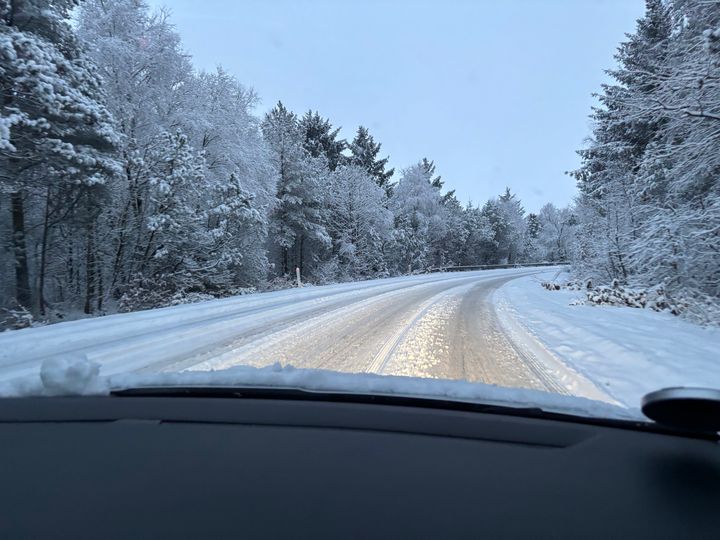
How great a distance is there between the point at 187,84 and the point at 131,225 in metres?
7.39

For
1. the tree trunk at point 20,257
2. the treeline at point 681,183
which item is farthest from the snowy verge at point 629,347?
the tree trunk at point 20,257

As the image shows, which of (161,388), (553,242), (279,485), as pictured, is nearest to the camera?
(279,485)

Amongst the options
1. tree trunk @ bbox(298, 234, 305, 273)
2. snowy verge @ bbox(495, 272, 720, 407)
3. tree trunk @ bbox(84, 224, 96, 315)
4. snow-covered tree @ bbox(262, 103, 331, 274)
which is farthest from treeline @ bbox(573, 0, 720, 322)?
tree trunk @ bbox(298, 234, 305, 273)

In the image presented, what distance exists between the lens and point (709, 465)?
139cm

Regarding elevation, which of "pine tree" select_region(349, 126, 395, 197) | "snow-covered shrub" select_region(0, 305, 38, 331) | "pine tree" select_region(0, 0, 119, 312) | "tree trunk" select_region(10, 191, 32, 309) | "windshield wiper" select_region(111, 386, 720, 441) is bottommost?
"snow-covered shrub" select_region(0, 305, 38, 331)

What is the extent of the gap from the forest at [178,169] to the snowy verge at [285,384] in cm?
723

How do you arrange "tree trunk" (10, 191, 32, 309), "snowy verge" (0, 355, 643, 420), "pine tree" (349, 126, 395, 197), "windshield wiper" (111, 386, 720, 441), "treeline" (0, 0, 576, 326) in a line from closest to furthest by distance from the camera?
"windshield wiper" (111, 386, 720, 441) < "snowy verge" (0, 355, 643, 420) < "treeline" (0, 0, 576, 326) < "tree trunk" (10, 191, 32, 309) < "pine tree" (349, 126, 395, 197)

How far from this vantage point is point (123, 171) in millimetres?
11688

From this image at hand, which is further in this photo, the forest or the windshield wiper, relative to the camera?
the forest

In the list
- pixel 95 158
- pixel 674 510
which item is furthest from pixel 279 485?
pixel 95 158

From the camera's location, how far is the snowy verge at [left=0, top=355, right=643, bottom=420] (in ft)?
6.76

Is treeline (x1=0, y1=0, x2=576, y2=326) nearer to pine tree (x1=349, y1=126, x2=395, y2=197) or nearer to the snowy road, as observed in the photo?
the snowy road

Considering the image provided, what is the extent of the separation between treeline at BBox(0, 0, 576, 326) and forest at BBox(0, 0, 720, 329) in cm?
6

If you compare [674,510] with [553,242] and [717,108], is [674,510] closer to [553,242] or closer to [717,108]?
[717,108]
